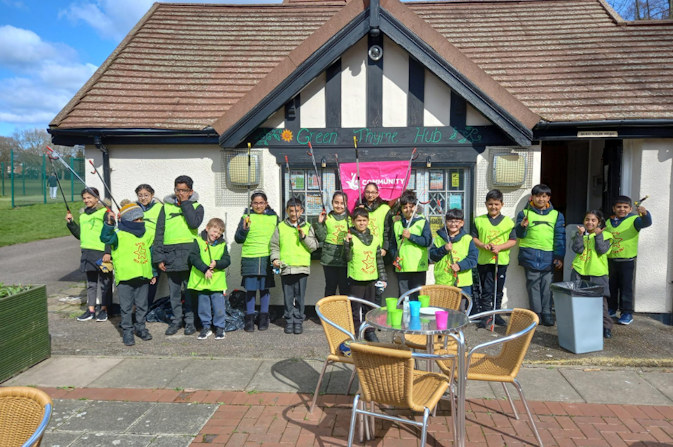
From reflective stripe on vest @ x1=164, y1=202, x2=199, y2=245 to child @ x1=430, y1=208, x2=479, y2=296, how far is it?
10.3 ft

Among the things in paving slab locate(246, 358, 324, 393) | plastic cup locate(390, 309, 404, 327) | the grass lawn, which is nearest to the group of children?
paving slab locate(246, 358, 324, 393)

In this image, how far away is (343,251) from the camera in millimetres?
6055

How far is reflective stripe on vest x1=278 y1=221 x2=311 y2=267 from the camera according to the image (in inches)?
238

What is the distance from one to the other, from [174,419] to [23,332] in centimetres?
222

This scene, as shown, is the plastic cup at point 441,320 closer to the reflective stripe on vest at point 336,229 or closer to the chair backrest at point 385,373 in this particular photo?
the chair backrest at point 385,373

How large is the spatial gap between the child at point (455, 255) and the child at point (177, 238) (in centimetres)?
305

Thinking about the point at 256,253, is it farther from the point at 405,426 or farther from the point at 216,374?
the point at 405,426

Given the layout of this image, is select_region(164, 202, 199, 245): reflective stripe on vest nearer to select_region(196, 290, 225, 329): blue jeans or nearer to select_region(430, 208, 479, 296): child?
select_region(196, 290, 225, 329): blue jeans

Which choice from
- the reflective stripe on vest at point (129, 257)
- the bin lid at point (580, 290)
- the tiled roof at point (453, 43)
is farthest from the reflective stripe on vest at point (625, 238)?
the reflective stripe on vest at point (129, 257)

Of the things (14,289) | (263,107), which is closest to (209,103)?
(263,107)

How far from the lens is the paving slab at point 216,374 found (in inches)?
180

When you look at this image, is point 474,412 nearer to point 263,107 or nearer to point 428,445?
point 428,445

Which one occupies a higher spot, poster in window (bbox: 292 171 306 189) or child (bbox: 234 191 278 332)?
poster in window (bbox: 292 171 306 189)

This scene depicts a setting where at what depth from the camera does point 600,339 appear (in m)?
5.33
